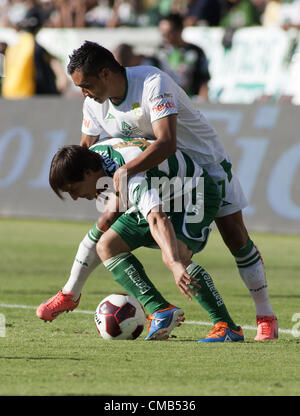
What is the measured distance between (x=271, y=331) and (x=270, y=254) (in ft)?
19.6

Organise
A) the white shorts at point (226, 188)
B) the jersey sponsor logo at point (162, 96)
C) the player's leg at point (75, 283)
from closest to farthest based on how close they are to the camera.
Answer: the jersey sponsor logo at point (162, 96) → the white shorts at point (226, 188) → the player's leg at point (75, 283)

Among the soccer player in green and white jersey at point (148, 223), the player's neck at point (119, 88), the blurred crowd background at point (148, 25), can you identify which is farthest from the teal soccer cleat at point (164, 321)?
the blurred crowd background at point (148, 25)

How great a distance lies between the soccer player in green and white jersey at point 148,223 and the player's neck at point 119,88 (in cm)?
30

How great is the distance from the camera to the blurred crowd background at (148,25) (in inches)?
632

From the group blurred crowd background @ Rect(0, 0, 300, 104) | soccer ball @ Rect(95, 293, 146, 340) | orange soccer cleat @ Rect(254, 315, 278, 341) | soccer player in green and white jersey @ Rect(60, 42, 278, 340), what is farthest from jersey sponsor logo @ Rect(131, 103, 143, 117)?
blurred crowd background @ Rect(0, 0, 300, 104)

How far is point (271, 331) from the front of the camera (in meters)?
7.29

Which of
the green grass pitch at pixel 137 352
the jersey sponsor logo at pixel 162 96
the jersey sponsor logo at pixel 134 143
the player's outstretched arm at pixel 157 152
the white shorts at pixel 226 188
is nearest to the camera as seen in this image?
the green grass pitch at pixel 137 352

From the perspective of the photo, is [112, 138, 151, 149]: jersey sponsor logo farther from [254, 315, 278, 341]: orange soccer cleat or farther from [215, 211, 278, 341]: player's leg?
[254, 315, 278, 341]: orange soccer cleat

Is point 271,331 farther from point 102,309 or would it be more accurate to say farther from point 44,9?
point 44,9

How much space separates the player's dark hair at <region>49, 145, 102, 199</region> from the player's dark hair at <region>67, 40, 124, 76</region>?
1.80 feet

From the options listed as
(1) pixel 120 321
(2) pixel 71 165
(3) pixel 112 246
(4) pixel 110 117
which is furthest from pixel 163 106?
(1) pixel 120 321

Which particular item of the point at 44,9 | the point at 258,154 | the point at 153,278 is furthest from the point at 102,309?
the point at 44,9

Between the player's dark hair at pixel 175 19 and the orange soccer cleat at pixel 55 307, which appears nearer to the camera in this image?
the orange soccer cleat at pixel 55 307

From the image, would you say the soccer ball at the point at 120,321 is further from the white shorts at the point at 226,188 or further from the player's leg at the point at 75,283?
the white shorts at the point at 226,188
